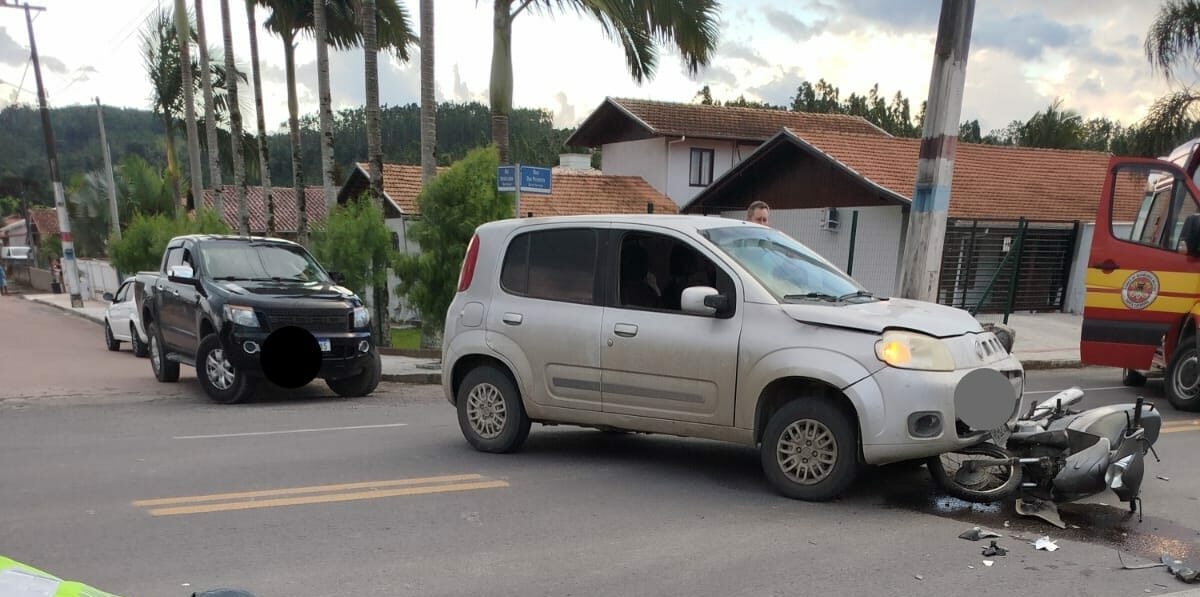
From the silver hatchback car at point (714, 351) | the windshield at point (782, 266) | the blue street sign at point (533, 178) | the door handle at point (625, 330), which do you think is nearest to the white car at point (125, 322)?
the blue street sign at point (533, 178)

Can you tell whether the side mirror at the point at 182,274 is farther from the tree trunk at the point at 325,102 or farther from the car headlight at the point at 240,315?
the tree trunk at the point at 325,102

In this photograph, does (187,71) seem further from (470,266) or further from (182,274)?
(470,266)

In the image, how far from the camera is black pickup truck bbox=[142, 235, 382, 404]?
10.4 m

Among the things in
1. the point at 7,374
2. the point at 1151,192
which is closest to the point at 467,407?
the point at 1151,192

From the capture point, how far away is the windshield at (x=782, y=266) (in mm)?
6160

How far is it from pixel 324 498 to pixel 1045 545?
4.54m

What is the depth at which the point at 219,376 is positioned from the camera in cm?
1063

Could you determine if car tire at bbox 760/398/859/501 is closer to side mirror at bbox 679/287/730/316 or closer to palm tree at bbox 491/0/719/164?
side mirror at bbox 679/287/730/316

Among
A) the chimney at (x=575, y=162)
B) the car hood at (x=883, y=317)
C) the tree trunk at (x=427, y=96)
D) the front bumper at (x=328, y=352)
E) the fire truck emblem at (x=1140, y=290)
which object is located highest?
the tree trunk at (x=427, y=96)

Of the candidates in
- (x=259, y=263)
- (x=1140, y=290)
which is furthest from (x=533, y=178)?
(x=1140, y=290)

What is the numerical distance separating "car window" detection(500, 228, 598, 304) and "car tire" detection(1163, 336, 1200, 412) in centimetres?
718

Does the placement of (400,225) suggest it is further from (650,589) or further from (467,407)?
(650,589)

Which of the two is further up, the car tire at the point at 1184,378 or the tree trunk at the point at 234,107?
the tree trunk at the point at 234,107

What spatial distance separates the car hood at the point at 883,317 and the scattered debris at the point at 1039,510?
114cm
